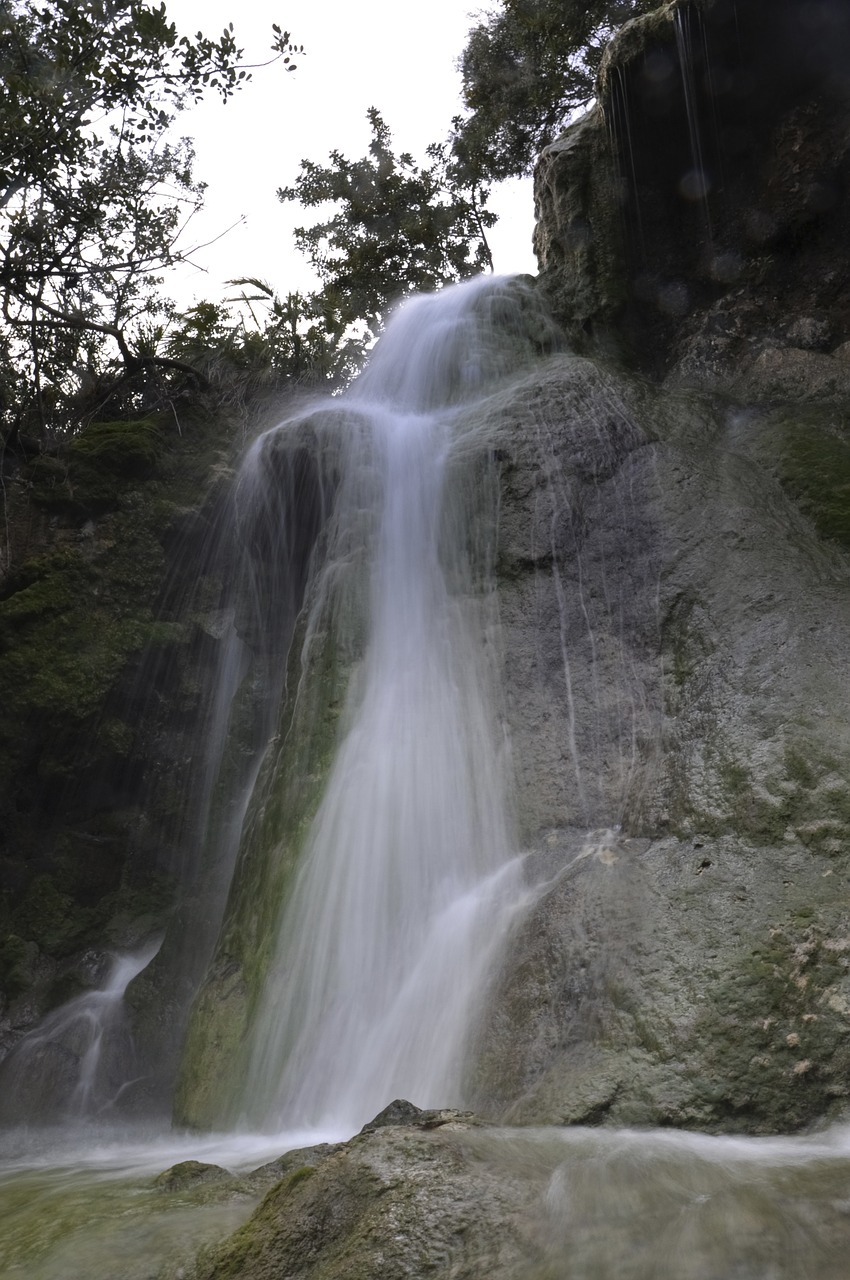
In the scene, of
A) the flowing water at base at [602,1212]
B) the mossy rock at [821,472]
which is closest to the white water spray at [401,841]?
the flowing water at base at [602,1212]

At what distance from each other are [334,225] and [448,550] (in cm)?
1311

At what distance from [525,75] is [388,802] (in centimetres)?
1457

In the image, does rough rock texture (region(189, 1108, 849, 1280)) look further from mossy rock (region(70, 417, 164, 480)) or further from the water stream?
mossy rock (region(70, 417, 164, 480))

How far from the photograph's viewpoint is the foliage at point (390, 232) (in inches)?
669

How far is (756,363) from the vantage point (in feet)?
28.5

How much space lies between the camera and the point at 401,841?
570 centimetres

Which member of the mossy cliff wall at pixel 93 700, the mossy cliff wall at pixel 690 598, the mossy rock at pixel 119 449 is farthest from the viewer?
the mossy rock at pixel 119 449

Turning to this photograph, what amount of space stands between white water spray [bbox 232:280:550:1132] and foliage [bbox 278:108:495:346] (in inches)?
378

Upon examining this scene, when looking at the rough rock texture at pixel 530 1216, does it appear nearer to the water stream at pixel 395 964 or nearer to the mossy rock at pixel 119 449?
the water stream at pixel 395 964

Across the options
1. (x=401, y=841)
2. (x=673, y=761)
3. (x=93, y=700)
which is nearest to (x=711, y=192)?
(x=673, y=761)

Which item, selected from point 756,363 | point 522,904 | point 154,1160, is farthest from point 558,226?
point 154,1160

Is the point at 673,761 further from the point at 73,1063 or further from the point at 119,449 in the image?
the point at 119,449

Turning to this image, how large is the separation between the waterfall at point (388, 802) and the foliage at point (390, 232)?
8994 millimetres

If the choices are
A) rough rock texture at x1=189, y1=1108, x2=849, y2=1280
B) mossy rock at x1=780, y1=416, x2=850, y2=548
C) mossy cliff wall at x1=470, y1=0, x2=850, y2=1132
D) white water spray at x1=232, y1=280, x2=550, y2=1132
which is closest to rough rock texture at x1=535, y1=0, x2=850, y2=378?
mossy cliff wall at x1=470, y1=0, x2=850, y2=1132
